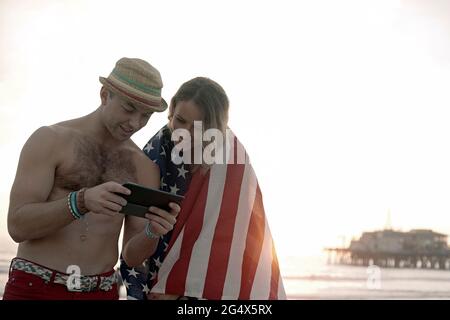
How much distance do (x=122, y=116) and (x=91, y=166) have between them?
0.83 feet

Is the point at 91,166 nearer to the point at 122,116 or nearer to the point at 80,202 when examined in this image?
the point at 122,116

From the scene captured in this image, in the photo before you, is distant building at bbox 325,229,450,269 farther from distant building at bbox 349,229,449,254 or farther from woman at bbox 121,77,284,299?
woman at bbox 121,77,284,299

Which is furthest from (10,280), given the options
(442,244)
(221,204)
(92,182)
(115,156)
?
(442,244)

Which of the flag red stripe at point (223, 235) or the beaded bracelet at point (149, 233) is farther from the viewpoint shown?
the flag red stripe at point (223, 235)

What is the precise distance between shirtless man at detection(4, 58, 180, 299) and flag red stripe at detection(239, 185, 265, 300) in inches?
22.0

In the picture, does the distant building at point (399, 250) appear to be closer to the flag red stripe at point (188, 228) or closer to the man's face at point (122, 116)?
the flag red stripe at point (188, 228)

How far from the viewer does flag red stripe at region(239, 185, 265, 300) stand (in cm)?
291

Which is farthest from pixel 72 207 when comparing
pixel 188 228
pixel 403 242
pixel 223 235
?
pixel 403 242

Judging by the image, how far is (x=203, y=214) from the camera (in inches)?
113

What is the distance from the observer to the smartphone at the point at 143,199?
217cm

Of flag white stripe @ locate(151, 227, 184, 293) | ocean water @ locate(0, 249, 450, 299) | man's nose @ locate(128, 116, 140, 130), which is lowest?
flag white stripe @ locate(151, 227, 184, 293)

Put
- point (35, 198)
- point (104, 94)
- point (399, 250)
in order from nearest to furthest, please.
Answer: point (35, 198), point (104, 94), point (399, 250)

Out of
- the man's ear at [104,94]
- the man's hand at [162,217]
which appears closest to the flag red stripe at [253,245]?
the man's hand at [162,217]

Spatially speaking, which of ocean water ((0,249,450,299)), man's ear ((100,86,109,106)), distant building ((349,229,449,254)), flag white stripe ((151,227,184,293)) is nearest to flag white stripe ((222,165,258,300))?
flag white stripe ((151,227,184,293))
